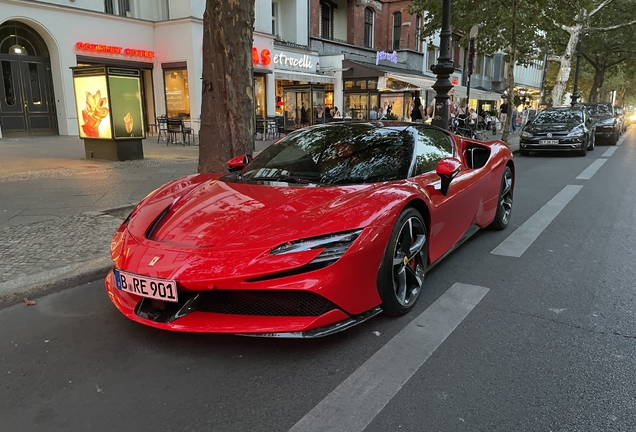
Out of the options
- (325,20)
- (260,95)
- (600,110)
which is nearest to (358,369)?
(260,95)

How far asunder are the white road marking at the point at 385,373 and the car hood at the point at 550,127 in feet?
41.4

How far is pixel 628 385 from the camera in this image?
251 cm

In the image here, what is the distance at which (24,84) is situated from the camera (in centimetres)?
1677

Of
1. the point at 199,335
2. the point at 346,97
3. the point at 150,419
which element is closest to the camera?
the point at 150,419

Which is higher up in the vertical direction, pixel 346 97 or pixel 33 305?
pixel 346 97

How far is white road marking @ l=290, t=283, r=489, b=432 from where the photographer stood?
2.23 meters

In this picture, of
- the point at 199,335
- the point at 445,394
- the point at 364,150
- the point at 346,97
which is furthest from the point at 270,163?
the point at 346,97

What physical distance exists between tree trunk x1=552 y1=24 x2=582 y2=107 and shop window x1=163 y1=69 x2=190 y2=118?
19.4 m

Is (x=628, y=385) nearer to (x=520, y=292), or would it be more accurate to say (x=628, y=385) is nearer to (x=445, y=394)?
(x=445, y=394)

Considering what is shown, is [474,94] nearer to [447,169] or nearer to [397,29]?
[397,29]

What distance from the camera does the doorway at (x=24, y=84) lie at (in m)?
16.3

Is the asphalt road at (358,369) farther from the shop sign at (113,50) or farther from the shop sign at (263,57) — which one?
the shop sign at (263,57)

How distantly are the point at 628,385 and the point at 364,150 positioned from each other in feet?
7.72

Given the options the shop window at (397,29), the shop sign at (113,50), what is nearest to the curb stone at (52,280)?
the shop sign at (113,50)
